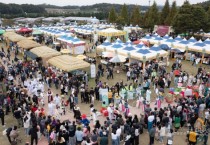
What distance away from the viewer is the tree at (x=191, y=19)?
115ft

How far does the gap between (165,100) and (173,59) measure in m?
11.7

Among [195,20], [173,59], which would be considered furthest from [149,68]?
[195,20]

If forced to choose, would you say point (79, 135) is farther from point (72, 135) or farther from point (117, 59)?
point (117, 59)

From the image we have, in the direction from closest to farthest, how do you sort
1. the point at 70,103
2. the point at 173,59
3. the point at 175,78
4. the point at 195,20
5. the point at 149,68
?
the point at 70,103, the point at 175,78, the point at 149,68, the point at 173,59, the point at 195,20

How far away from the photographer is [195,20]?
3528 cm

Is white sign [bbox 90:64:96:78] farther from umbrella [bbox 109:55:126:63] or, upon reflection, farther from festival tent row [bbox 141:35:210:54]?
festival tent row [bbox 141:35:210:54]

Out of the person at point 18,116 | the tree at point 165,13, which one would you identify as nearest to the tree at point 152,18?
the tree at point 165,13

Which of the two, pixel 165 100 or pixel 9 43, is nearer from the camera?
pixel 165 100

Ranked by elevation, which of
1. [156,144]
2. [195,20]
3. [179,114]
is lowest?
[156,144]

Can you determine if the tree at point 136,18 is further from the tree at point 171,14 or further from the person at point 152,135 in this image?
the person at point 152,135

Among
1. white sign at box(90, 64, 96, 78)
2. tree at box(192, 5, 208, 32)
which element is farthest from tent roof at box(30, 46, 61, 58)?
tree at box(192, 5, 208, 32)

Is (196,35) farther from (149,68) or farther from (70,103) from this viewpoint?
(70,103)

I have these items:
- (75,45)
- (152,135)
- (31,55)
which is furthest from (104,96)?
(75,45)

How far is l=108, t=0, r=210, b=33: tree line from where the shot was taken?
3528 cm
